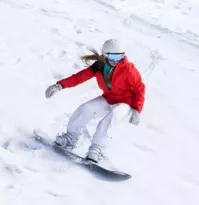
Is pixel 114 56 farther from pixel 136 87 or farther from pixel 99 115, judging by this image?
pixel 99 115

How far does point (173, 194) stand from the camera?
17.6ft

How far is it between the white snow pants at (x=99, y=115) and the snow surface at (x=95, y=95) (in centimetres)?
32

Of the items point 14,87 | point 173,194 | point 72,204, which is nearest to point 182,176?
point 173,194

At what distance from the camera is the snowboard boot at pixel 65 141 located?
5602mm

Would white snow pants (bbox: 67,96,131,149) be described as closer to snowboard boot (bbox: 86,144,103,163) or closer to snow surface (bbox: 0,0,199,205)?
snowboard boot (bbox: 86,144,103,163)

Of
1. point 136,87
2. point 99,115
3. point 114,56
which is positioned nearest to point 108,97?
point 99,115

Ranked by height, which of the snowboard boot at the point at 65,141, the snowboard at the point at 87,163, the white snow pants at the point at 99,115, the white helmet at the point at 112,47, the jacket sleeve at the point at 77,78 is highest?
the white helmet at the point at 112,47

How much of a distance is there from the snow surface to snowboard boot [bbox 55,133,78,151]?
15 centimetres

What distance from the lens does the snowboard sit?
17.4ft

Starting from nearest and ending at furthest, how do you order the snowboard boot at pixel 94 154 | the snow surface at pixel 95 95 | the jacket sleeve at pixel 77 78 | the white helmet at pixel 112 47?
the snow surface at pixel 95 95, the white helmet at pixel 112 47, the snowboard boot at pixel 94 154, the jacket sleeve at pixel 77 78

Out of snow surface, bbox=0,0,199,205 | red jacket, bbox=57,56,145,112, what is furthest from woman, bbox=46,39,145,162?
snow surface, bbox=0,0,199,205

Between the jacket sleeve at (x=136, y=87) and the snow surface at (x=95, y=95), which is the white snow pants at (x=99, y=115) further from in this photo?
the snow surface at (x=95, y=95)

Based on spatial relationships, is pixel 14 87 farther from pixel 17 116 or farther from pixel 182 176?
pixel 182 176

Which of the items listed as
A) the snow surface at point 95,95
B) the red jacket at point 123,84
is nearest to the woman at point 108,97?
the red jacket at point 123,84
